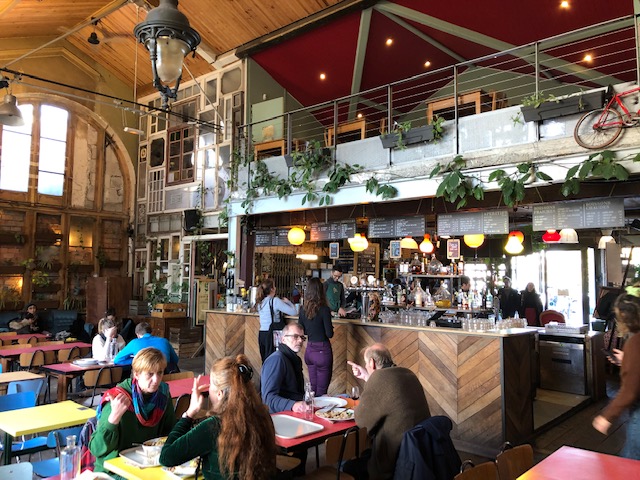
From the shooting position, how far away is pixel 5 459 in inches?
151

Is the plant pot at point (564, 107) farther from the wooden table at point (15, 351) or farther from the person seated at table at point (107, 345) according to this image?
the wooden table at point (15, 351)

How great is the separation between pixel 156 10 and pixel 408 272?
31.8 feet

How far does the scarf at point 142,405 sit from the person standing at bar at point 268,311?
13.2 ft

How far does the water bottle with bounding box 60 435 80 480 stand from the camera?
2467 mm

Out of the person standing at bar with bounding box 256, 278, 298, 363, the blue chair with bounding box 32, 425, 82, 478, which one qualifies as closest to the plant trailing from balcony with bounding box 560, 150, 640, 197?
the person standing at bar with bounding box 256, 278, 298, 363

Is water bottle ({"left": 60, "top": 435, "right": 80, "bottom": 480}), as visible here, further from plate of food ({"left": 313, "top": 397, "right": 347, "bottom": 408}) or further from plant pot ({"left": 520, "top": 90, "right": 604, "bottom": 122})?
plant pot ({"left": 520, "top": 90, "right": 604, "bottom": 122})

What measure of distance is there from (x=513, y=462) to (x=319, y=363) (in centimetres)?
354

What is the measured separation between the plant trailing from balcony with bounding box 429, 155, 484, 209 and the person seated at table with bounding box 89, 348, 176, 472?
483 cm

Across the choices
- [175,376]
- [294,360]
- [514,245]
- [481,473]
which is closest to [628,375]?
[481,473]

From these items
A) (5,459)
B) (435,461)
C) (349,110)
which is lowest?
(5,459)

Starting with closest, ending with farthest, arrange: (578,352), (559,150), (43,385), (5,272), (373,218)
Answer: (43,385)
(559,150)
(578,352)
(373,218)
(5,272)

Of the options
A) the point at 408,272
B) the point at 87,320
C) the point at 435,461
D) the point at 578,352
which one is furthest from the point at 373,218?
the point at 87,320

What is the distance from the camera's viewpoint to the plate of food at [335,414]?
3719mm

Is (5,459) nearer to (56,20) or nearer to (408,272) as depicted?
(408,272)
